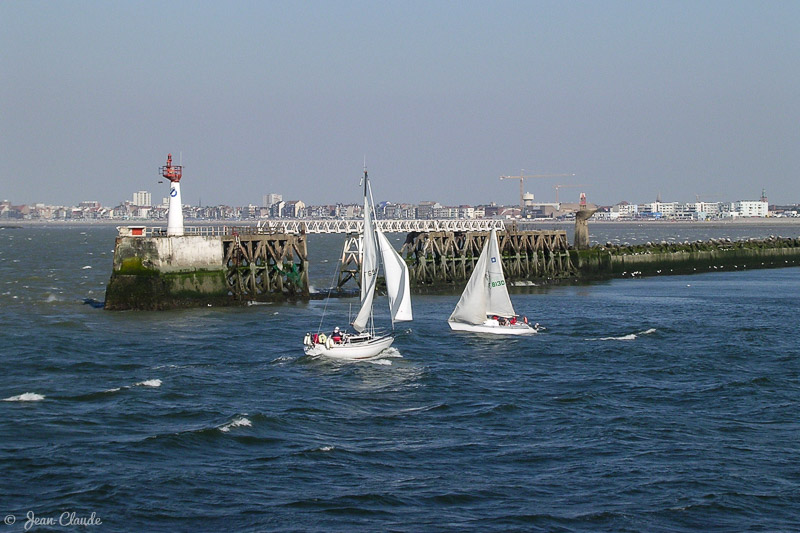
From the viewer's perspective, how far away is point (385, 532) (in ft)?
67.8

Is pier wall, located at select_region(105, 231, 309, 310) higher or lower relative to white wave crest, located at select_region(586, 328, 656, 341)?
higher

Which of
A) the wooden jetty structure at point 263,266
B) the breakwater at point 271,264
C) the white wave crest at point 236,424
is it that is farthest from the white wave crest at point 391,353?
the wooden jetty structure at point 263,266

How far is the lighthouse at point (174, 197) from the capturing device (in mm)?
55000

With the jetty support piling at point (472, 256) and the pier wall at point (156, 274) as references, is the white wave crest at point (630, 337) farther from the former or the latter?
the jetty support piling at point (472, 256)

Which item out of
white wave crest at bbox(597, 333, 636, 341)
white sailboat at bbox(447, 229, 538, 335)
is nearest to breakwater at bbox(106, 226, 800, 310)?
white sailboat at bbox(447, 229, 538, 335)

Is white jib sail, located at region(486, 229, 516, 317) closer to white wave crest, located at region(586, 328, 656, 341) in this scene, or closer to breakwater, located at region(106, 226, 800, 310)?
white wave crest, located at region(586, 328, 656, 341)

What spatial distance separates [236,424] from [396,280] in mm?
13480

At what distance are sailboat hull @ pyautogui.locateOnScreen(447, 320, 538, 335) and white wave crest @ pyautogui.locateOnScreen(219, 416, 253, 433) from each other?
2038cm

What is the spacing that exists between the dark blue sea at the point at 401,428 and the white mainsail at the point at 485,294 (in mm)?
1439

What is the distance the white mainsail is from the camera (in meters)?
48.5

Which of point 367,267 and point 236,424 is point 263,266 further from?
point 236,424

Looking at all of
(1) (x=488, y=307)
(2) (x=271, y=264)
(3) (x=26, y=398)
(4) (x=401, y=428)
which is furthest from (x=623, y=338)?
(3) (x=26, y=398)

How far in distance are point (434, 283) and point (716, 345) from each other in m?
28.4

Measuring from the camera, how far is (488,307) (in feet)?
162
